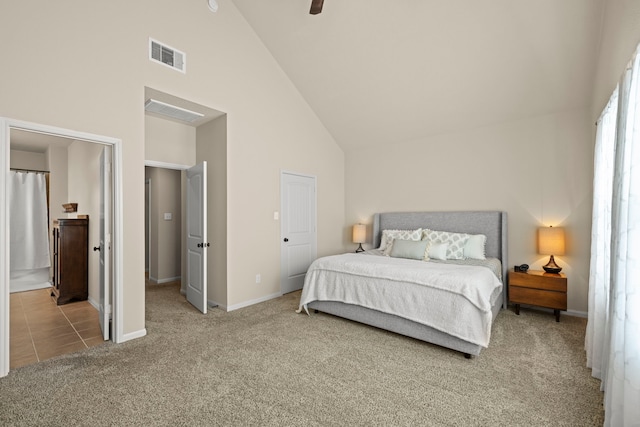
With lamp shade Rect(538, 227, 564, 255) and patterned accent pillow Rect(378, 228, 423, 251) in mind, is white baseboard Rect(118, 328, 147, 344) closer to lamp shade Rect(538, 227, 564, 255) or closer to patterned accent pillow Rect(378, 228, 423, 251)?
patterned accent pillow Rect(378, 228, 423, 251)

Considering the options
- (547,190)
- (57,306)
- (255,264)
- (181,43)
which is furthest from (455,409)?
(57,306)

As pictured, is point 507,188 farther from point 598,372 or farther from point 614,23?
point 598,372

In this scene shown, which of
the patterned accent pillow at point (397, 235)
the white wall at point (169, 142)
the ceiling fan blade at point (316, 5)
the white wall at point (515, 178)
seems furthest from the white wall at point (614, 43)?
the white wall at point (169, 142)

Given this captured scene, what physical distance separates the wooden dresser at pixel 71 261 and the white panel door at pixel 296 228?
2.88 meters

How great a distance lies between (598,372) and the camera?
226 centimetres

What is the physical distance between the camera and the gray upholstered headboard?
4.19 meters

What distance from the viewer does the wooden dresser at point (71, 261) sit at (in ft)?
14.0

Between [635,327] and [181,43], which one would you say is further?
[181,43]

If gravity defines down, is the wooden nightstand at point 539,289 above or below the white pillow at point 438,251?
below

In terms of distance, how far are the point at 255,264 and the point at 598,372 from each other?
3648mm

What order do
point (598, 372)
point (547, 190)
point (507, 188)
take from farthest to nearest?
point (507, 188)
point (547, 190)
point (598, 372)


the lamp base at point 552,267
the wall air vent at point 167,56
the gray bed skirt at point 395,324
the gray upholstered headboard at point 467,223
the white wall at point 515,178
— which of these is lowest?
the gray bed skirt at point 395,324

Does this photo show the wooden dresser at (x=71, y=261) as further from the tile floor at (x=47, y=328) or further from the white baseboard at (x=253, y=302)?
the white baseboard at (x=253, y=302)

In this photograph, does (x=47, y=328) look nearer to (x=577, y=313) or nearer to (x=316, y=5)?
(x=316, y=5)
